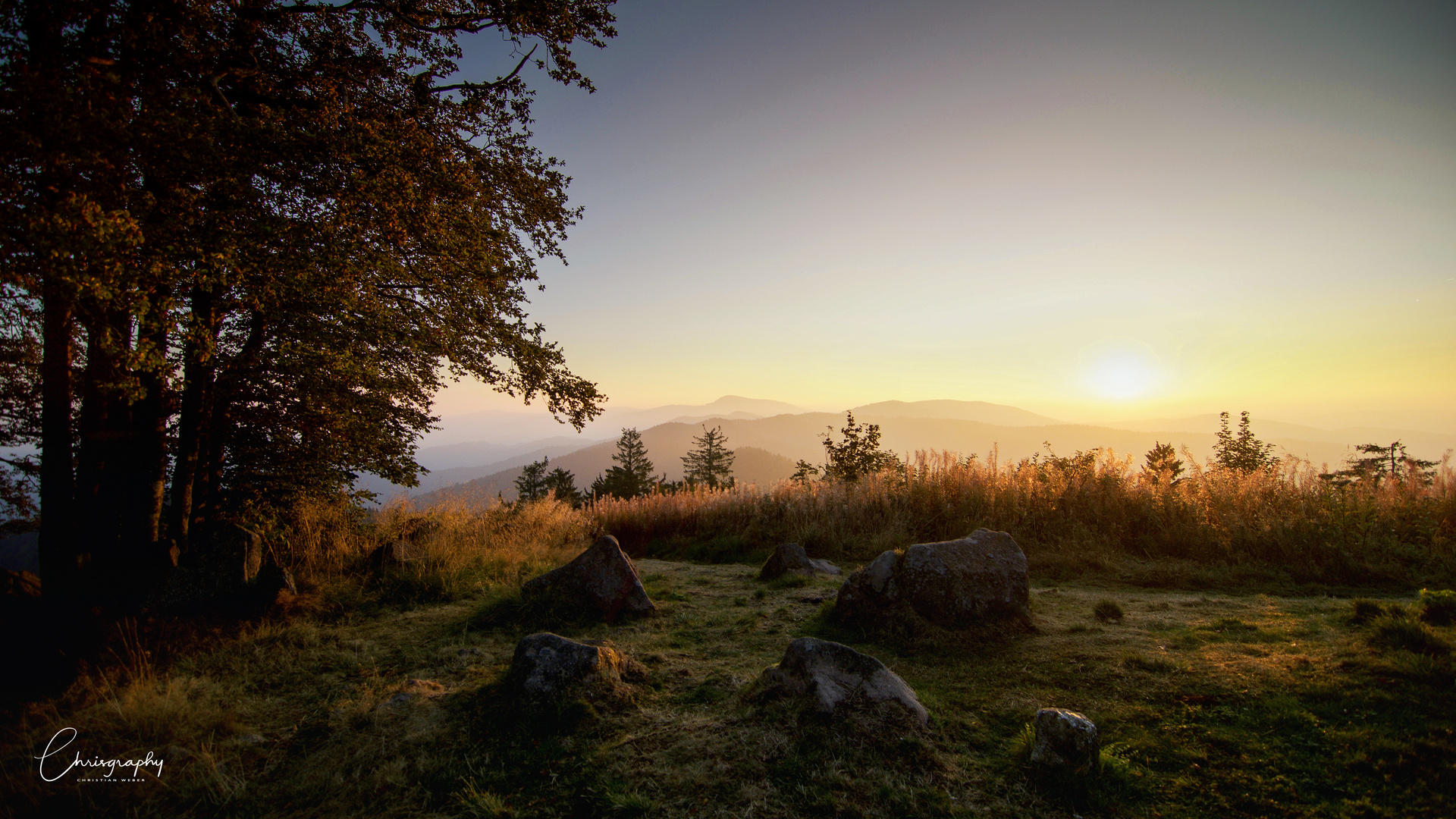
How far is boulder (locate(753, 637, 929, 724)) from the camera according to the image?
3180mm

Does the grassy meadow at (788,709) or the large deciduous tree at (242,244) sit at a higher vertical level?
the large deciduous tree at (242,244)

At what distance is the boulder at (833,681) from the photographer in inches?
125

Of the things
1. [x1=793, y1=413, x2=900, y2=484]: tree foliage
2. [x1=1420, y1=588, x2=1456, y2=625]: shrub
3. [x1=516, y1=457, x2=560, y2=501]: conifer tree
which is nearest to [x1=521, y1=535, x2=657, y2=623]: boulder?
[x1=1420, y1=588, x2=1456, y2=625]: shrub

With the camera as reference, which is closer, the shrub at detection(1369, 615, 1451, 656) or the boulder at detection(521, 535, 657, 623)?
the shrub at detection(1369, 615, 1451, 656)

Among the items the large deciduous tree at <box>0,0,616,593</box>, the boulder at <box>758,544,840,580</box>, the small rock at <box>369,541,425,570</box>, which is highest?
the large deciduous tree at <box>0,0,616,593</box>

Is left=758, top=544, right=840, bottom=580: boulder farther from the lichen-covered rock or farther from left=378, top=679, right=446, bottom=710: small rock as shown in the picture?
left=378, top=679, right=446, bottom=710: small rock

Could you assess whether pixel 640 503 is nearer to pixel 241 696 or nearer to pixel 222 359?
pixel 222 359

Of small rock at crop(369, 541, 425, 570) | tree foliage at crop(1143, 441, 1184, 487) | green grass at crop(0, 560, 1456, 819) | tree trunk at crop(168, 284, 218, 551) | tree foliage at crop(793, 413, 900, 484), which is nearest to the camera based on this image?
green grass at crop(0, 560, 1456, 819)

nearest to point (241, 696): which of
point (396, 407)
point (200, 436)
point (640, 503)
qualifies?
point (200, 436)

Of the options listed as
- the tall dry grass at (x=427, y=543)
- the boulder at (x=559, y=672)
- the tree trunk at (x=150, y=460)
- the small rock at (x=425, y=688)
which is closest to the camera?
the boulder at (x=559, y=672)

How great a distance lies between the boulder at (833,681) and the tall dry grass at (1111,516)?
6.00m

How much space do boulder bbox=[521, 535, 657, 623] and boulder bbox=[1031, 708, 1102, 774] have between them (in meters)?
4.32

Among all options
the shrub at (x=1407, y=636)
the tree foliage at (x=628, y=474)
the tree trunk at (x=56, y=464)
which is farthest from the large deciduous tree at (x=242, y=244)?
the tree foliage at (x=628, y=474)

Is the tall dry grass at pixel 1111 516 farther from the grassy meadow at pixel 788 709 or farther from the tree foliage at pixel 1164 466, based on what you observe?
the tree foliage at pixel 1164 466
